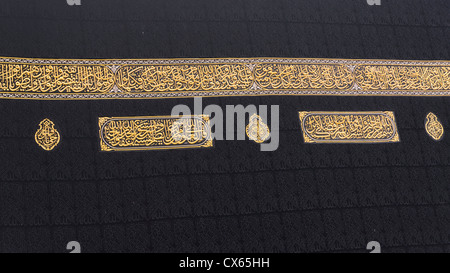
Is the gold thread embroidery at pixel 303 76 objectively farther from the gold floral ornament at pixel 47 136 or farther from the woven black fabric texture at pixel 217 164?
the gold floral ornament at pixel 47 136

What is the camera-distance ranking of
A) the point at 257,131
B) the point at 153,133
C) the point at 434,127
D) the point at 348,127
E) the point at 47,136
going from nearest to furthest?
the point at 47,136
the point at 153,133
the point at 257,131
the point at 348,127
the point at 434,127

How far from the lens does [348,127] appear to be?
3791mm

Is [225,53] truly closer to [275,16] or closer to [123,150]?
[275,16]

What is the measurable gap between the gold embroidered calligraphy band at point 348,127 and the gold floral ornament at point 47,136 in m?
1.82

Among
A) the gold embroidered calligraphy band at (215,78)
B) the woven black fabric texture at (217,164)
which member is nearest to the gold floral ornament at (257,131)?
the woven black fabric texture at (217,164)

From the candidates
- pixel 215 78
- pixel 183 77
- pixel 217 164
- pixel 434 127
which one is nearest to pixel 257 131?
pixel 217 164

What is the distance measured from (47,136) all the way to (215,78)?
1302 millimetres

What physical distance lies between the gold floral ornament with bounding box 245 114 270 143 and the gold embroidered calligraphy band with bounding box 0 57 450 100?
0.25 metres

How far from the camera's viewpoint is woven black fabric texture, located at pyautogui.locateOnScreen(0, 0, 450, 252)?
3316 mm

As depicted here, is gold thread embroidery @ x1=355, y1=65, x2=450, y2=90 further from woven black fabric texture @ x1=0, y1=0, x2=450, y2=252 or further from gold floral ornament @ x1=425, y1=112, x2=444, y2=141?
gold floral ornament @ x1=425, y1=112, x2=444, y2=141

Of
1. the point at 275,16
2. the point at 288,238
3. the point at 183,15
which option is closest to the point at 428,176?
the point at 288,238

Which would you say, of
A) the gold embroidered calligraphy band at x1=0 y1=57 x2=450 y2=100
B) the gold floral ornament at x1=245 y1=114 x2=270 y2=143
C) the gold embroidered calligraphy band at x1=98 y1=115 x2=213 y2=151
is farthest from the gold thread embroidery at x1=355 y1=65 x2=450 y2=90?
the gold embroidered calligraphy band at x1=98 y1=115 x2=213 y2=151

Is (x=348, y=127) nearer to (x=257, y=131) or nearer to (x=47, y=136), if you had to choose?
(x=257, y=131)

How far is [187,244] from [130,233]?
15.7 inches
